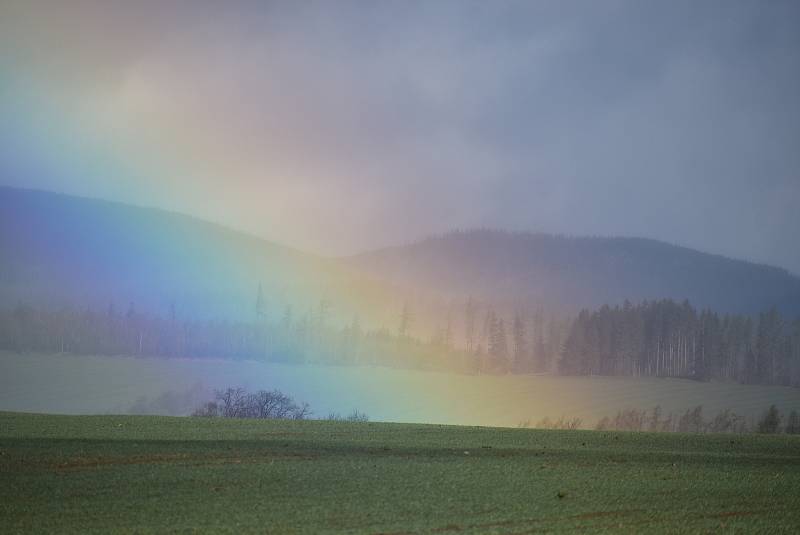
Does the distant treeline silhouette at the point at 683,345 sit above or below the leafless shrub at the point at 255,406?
above

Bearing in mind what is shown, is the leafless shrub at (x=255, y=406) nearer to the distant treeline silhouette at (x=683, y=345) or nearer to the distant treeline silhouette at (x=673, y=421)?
the distant treeline silhouette at (x=673, y=421)

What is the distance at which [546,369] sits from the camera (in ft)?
307

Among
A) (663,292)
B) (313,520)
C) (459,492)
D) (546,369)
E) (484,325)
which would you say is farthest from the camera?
(663,292)

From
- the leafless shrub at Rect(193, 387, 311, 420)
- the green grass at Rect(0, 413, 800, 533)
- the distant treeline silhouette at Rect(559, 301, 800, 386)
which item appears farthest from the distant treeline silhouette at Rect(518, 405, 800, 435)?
the green grass at Rect(0, 413, 800, 533)

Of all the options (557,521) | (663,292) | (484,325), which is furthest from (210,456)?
(663,292)

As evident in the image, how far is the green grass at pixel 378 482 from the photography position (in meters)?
14.5

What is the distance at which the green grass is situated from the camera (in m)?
14.5

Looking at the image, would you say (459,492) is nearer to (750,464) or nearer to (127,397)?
(750,464)

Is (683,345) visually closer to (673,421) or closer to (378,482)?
(673,421)

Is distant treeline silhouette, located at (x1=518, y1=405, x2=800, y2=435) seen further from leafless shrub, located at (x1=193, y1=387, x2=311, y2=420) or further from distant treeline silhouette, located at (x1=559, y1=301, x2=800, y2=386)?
leafless shrub, located at (x1=193, y1=387, x2=311, y2=420)

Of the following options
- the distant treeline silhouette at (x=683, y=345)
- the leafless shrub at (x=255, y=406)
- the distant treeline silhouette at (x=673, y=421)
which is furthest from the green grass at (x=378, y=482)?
the distant treeline silhouette at (x=683, y=345)

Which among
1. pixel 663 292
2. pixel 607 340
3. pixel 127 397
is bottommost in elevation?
pixel 127 397

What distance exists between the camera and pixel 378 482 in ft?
60.3

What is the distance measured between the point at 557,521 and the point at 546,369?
80.2 meters
